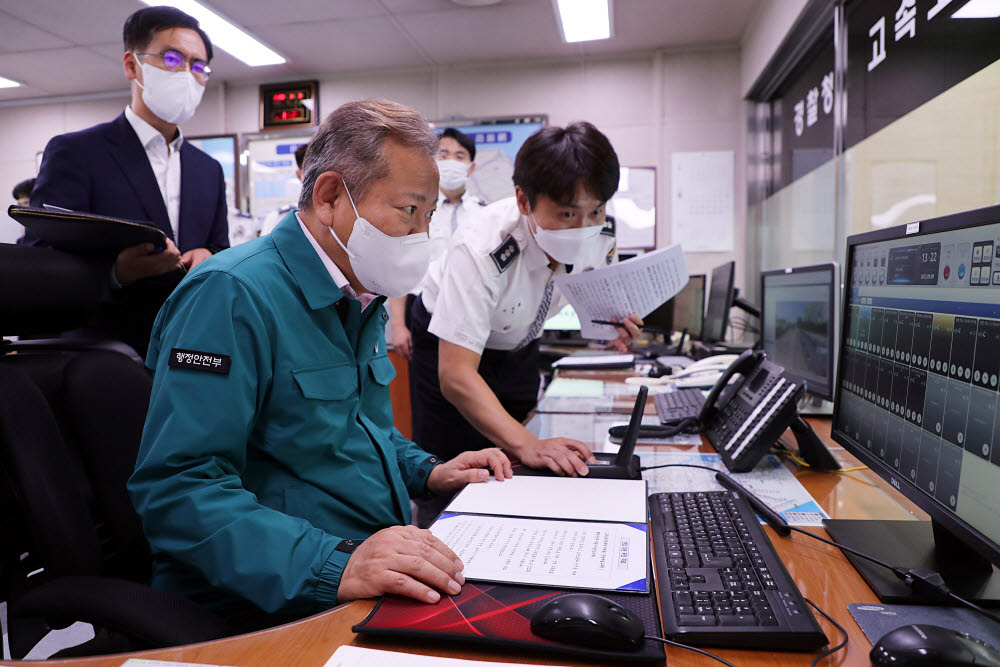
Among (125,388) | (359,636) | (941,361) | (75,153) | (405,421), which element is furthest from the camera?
(405,421)

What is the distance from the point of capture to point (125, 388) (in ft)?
3.17

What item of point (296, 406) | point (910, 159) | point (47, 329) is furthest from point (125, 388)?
point (910, 159)

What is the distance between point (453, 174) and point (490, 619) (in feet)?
9.74

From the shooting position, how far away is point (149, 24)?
74.9 inches

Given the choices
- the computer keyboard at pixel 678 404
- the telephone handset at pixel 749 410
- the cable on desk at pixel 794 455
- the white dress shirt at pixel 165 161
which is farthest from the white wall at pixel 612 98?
the cable on desk at pixel 794 455

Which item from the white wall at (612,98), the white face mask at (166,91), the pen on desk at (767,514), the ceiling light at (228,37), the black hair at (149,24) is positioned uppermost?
the ceiling light at (228,37)

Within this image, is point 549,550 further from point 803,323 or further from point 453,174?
point 453,174

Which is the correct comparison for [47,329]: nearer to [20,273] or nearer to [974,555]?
[20,273]

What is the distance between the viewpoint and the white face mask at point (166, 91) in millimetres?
1885

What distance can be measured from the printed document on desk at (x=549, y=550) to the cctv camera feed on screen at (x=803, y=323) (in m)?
0.74

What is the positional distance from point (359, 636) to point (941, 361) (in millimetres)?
721

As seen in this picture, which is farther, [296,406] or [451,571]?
[296,406]

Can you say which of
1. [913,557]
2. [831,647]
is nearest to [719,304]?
[913,557]

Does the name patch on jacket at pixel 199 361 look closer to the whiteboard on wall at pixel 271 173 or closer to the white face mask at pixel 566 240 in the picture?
the white face mask at pixel 566 240
